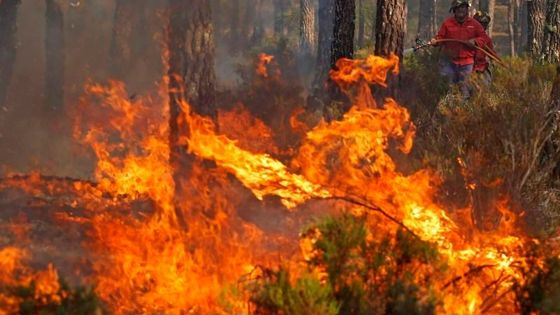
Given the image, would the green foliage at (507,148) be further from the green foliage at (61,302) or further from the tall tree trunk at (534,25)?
the tall tree trunk at (534,25)

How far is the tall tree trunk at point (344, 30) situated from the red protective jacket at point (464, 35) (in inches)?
60.1

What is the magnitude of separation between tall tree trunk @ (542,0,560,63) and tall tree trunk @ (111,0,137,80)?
1402cm

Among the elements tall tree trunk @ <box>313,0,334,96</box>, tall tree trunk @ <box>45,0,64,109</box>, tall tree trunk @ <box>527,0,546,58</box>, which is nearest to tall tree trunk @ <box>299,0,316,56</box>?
tall tree trunk @ <box>313,0,334,96</box>

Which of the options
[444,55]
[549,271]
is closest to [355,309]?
[549,271]

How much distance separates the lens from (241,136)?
11.0 meters

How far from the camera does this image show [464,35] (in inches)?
442

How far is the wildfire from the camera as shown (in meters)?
5.65

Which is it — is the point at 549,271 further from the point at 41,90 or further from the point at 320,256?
the point at 41,90

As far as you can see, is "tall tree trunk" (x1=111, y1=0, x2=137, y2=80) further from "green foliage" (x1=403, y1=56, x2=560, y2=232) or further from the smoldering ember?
"green foliage" (x1=403, y1=56, x2=560, y2=232)

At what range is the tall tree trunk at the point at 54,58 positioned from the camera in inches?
758

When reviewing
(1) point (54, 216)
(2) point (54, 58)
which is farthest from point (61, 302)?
(2) point (54, 58)

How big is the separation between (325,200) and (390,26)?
3152 mm

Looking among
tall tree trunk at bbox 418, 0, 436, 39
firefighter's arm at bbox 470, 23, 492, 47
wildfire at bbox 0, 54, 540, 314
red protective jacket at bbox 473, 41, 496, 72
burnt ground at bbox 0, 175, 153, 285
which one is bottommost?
burnt ground at bbox 0, 175, 153, 285

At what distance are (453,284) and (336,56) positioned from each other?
6.76m
